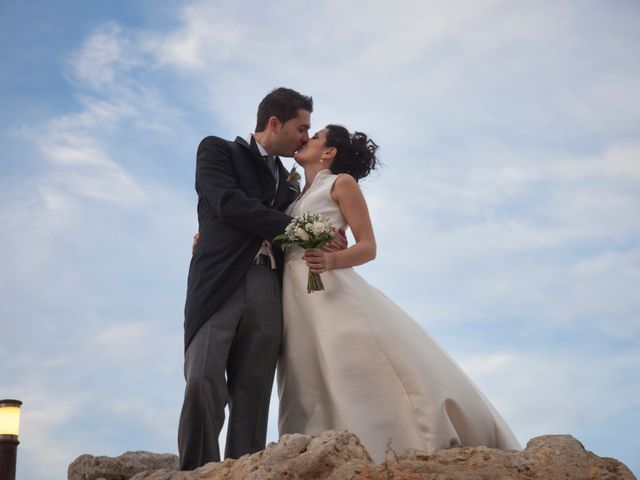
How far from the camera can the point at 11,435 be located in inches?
346

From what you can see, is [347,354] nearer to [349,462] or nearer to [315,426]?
[315,426]

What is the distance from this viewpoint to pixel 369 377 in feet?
20.5

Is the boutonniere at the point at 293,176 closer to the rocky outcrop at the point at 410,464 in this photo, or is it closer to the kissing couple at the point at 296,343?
the kissing couple at the point at 296,343

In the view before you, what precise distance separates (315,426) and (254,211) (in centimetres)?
163

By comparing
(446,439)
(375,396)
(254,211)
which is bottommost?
(446,439)

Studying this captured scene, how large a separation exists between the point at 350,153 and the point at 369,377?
2124 millimetres

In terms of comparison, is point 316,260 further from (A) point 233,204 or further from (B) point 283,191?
(B) point 283,191

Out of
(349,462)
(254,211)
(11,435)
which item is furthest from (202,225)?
(11,435)

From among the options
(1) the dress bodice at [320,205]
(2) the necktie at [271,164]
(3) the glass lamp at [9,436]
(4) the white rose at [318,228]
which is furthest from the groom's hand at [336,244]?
(3) the glass lamp at [9,436]

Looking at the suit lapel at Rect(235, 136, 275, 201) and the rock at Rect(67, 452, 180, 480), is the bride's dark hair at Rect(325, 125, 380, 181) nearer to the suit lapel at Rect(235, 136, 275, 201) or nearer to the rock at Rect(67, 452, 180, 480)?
the suit lapel at Rect(235, 136, 275, 201)

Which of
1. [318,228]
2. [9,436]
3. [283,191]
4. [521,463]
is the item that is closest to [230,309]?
[318,228]

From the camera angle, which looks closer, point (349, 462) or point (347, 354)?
point (349, 462)

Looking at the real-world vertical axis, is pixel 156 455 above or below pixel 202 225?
below

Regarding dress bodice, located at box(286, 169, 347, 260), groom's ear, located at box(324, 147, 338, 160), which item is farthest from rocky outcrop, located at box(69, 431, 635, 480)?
groom's ear, located at box(324, 147, 338, 160)
